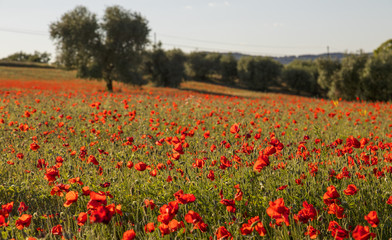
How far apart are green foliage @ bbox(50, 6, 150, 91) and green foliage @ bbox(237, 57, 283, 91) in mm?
44683

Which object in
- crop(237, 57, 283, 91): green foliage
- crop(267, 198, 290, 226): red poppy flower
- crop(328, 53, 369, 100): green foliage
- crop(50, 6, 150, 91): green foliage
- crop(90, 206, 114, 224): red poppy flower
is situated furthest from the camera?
crop(237, 57, 283, 91): green foliage

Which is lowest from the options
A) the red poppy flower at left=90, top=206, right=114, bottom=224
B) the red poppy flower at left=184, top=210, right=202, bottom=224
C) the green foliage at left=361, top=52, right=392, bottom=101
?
the red poppy flower at left=184, top=210, right=202, bottom=224

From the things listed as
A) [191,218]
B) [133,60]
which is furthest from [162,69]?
[191,218]

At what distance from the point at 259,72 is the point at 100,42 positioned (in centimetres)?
4797

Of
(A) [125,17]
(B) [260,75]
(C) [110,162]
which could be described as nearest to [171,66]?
(A) [125,17]

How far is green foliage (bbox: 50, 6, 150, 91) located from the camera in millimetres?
29953

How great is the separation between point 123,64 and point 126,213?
29366 millimetres

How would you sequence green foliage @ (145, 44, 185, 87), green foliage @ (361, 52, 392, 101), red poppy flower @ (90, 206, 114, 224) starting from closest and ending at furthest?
red poppy flower @ (90, 206, 114, 224), green foliage @ (361, 52, 392, 101), green foliage @ (145, 44, 185, 87)

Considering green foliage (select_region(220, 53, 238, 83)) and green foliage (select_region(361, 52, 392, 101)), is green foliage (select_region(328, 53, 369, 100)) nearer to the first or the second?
green foliage (select_region(361, 52, 392, 101))

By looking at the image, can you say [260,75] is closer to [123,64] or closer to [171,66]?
[171,66]

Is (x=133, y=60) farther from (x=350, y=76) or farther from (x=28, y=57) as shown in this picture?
(x=28, y=57)

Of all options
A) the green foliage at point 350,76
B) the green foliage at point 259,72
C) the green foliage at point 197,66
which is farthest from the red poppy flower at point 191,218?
the green foliage at point 197,66

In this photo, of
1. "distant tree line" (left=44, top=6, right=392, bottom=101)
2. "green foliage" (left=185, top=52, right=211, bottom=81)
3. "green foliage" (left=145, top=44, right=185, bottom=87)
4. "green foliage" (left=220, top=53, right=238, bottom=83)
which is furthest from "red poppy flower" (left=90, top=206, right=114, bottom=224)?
"green foliage" (left=220, top=53, right=238, bottom=83)

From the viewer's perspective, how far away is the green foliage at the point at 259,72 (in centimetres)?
7175
